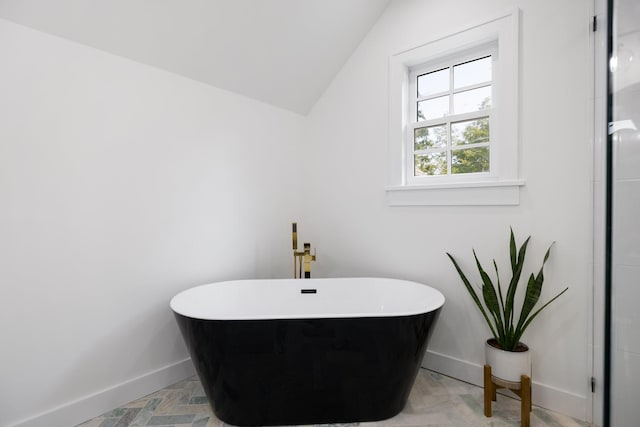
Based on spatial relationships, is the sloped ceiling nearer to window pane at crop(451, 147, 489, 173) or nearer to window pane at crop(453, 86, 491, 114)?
window pane at crop(453, 86, 491, 114)

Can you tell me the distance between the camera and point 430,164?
2.30 m

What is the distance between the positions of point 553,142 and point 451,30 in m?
0.94

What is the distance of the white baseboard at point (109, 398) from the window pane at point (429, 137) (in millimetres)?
2149

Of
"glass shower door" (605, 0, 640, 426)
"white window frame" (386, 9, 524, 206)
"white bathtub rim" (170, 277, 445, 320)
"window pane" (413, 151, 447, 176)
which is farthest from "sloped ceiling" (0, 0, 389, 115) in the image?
"glass shower door" (605, 0, 640, 426)

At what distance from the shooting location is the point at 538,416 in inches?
65.5

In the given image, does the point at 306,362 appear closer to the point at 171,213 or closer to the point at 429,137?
the point at 171,213

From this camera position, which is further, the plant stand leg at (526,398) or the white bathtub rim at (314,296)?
the white bathtub rim at (314,296)

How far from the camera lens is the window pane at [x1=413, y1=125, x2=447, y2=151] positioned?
2.24m

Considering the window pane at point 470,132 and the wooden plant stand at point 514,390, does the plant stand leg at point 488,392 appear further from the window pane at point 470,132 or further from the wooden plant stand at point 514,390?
the window pane at point 470,132

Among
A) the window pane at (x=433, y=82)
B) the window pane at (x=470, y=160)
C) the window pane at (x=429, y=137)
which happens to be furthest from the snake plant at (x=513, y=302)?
the window pane at (x=433, y=82)

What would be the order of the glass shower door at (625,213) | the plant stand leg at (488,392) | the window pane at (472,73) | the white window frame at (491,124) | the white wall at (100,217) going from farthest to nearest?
the window pane at (472,73) → the white window frame at (491,124) → the plant stand leg at (488,392) → the white wall at (100,217) → the glass shower door at (625,213)

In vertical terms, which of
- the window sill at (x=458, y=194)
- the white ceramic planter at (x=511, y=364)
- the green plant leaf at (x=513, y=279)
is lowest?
the white ceramic planter at (x=511, y=364)

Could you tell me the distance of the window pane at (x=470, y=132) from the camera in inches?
80.6

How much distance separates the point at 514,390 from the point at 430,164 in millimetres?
1413
